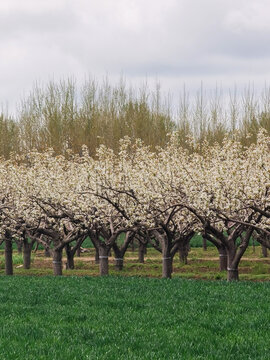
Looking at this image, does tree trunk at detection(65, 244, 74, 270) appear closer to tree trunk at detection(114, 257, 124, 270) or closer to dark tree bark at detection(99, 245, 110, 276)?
tree trunk at detection(114, 257, 124, 270)

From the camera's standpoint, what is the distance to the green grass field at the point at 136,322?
376 inches

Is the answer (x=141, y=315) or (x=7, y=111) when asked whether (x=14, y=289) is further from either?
(x=7, y=111)

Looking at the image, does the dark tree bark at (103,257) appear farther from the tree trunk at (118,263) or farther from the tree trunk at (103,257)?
the tree trunk at (118,263)

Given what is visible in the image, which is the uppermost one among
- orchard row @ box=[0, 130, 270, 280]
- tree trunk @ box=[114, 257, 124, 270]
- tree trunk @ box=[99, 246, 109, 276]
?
orchard row @ box=[0, 130, 270, 280]

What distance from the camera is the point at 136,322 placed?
38.9 ft

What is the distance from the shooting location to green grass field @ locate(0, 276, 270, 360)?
9555 mm

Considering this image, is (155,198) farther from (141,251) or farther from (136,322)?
(141,251)

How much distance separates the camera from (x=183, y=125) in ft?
174

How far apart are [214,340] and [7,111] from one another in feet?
193

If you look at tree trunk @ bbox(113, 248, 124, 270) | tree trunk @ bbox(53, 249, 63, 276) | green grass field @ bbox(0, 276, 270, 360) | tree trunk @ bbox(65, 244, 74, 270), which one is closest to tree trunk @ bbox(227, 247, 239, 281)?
green grass field @ bbox(0, 276, 270, 360)

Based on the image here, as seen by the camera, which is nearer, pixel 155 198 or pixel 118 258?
pixel 155 198

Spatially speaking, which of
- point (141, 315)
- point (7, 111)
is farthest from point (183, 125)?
point (141, 315)

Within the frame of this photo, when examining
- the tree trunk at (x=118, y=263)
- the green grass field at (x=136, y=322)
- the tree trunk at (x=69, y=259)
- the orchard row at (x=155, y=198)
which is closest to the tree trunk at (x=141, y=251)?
the tree trunk at (x=118, y=263)

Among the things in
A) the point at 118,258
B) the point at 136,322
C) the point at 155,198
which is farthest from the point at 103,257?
the point at 136,322
